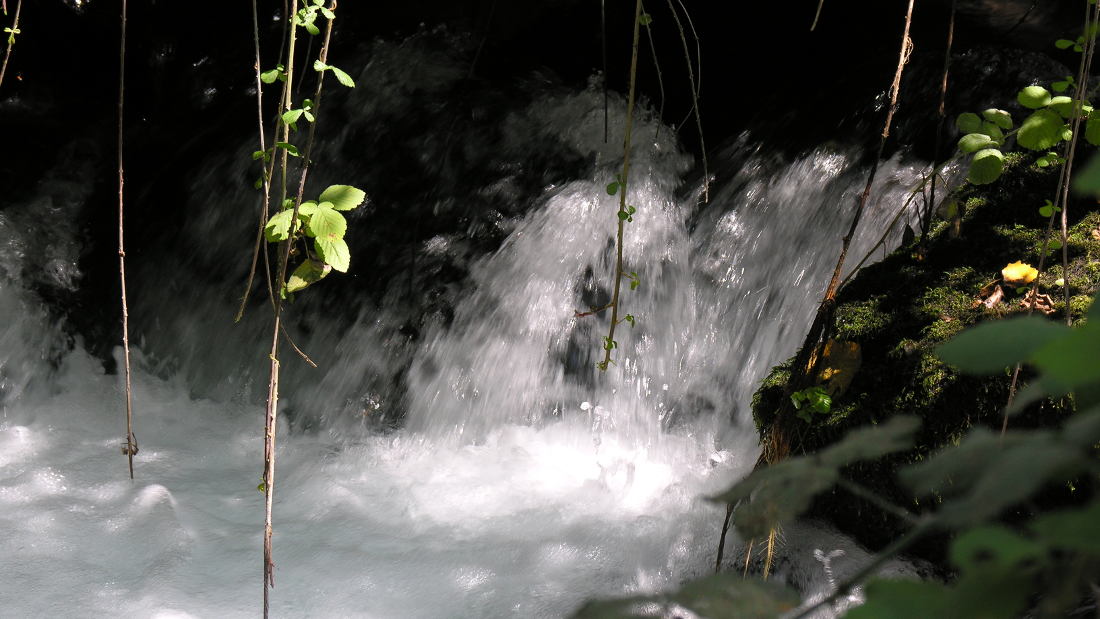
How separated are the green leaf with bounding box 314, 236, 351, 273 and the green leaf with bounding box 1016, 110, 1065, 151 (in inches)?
55.9

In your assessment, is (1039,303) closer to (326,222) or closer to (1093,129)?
(1093,129)

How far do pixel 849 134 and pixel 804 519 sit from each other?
5.54 ft

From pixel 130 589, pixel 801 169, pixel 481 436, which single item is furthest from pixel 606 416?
pixel 130 589

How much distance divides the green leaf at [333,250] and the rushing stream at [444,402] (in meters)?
0.92

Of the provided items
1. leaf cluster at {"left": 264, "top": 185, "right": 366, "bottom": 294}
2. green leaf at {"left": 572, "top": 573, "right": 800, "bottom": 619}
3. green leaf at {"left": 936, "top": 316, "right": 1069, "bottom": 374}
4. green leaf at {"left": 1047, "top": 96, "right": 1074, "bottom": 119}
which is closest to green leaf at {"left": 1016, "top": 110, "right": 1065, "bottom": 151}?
green leaf at {"left": 1047, "top": 96, "right": 1074, "bottom": 119}

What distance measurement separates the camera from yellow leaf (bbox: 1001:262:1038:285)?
7.17 ft

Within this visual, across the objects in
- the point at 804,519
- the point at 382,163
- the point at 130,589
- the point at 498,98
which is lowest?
the point at 130,589

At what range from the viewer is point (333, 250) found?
186 cm

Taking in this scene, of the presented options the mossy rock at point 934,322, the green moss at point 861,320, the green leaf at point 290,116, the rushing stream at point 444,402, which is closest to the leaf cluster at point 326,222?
the green leaf at point 290,116

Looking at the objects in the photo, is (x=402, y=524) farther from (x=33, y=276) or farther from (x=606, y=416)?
(x=33, y=276)

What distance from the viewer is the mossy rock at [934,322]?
6.77 ft

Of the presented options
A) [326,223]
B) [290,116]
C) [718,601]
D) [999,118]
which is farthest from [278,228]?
[999,118]

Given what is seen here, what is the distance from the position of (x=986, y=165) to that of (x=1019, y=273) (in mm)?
430

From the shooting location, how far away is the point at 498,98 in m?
4.20
